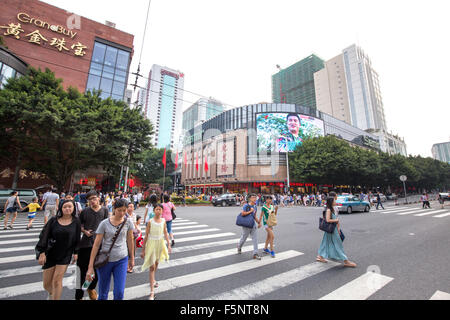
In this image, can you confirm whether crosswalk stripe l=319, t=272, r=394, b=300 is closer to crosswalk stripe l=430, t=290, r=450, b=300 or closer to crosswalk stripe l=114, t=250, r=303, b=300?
crosswalk stripe l=430, t=290, r=450, b=300

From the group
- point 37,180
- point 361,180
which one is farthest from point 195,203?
point 361,180

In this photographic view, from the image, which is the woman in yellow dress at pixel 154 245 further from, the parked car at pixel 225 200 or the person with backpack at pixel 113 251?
the parked car at pixel 225 200

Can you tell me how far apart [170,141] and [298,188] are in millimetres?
85907

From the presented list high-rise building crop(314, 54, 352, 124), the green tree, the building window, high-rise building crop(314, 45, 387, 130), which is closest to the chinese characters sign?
the green tree

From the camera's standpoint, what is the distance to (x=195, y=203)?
2503 centimetres

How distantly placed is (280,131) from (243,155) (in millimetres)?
10163

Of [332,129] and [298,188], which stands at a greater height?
[332,129]

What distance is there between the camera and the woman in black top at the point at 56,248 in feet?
8.50

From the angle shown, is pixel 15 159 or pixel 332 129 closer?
pixel 15 159

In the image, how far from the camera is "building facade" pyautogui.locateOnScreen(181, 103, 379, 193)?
42.4 meters

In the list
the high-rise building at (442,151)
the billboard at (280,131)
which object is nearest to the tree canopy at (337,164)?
the billboard at (280,131)

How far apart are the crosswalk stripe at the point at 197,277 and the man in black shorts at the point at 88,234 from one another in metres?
0.43

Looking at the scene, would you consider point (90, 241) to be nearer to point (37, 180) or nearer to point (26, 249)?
point (26, 249)

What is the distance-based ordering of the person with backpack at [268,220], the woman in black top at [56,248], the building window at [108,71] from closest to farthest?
the woman in black top at [56,248]
the person with backpack at [268,220]
the building window at [108,71]
